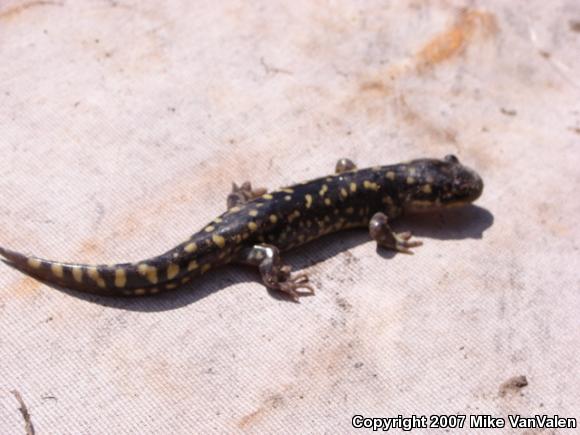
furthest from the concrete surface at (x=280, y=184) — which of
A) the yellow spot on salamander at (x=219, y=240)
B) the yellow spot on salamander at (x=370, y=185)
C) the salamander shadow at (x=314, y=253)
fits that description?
the yellow spot on salamander at (x=370, y=185)

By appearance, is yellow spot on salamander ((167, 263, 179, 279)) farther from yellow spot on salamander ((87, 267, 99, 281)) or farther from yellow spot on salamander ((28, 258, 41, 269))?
yellow spot on salamander ((28, 258, 41, 269))

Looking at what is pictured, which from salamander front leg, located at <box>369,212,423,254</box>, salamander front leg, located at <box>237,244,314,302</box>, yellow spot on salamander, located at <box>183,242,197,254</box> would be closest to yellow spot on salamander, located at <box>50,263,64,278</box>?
yellow spot on salamander, located at <box>183,242,197,254</box>

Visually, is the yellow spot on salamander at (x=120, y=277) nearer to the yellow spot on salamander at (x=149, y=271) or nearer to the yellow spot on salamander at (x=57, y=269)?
the yellow spot on salamander at (x=149, y=271)

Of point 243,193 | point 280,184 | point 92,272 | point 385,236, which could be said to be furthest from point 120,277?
point 385,236

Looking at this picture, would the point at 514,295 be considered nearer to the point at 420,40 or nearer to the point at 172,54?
the point at 420,40

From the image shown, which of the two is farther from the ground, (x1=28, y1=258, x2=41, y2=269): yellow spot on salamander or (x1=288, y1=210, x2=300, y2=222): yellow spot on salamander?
(x1=28, y1=258, x2=41, y2=269): yellow spot on salamander

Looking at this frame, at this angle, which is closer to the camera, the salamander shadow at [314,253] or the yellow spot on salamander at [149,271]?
the yellow spot on salamander at [149,271]
